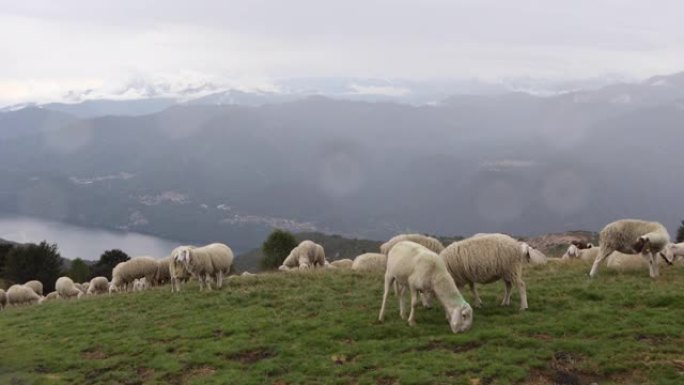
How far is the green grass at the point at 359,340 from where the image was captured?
12727 millimetres

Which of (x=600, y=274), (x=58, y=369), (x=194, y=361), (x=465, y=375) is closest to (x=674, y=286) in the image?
(x=600, y=274)

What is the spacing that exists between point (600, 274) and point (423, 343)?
419 inches

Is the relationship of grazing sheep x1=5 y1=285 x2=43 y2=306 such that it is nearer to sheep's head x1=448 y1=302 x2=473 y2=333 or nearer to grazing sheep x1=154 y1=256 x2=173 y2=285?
grazing sheep x1=154 y1=256 x2=173 y2=285

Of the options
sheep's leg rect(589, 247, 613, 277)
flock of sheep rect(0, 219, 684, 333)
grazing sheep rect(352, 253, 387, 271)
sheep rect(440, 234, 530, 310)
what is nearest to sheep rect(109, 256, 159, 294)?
flock of sheep rect(0, 219, 684, 333)

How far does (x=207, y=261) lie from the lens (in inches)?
962

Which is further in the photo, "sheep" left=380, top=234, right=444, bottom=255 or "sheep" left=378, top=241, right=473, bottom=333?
"sheep" left=380, top=234, right=444, bottom=255

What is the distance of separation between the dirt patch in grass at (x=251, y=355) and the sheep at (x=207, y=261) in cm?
901

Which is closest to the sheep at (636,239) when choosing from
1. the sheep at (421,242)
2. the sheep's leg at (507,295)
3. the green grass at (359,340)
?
the green grass at (359,340)

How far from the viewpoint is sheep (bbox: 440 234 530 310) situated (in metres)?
16.5

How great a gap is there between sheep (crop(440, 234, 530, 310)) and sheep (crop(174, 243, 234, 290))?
11456mm

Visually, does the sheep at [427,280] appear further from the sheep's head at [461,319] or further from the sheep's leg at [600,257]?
the sheep's leg at [600,257]

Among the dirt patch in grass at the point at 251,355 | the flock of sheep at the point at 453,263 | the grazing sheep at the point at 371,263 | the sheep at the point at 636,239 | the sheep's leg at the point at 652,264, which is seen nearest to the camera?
the dirt patch in grass at the point at 251,355

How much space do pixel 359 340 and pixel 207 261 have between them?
11.1 m

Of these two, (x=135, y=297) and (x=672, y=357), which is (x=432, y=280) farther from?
(x=135, y=297)
